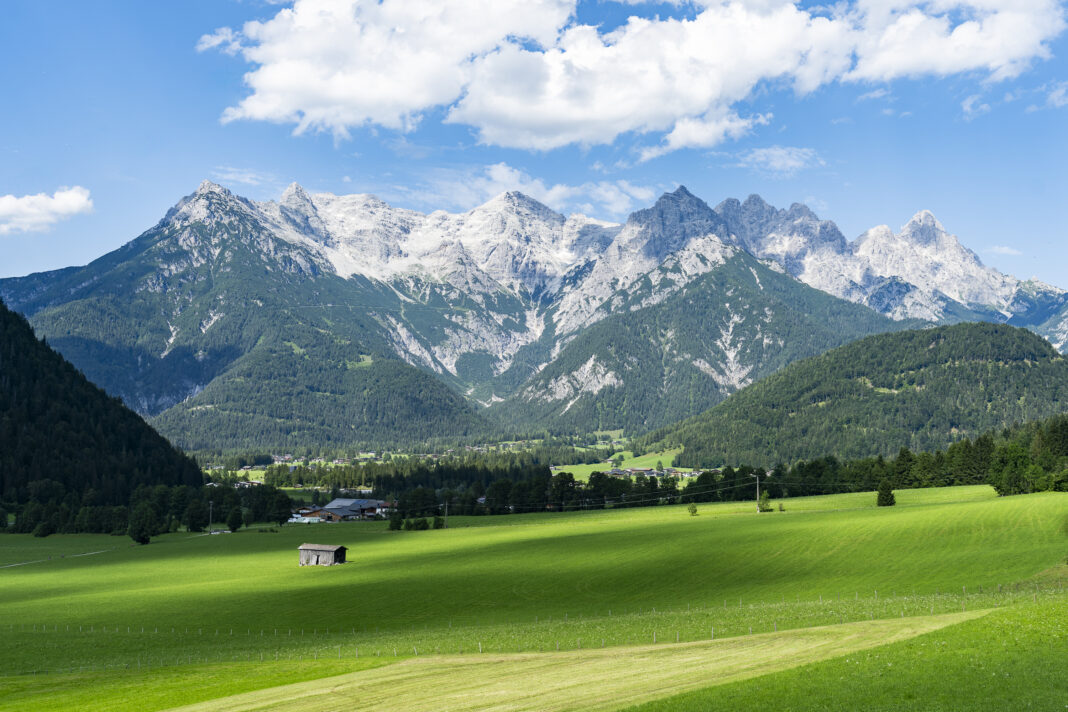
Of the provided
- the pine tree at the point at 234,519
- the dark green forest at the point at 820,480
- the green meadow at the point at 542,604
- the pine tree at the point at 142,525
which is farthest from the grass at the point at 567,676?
the pine tree at the point at 234,519

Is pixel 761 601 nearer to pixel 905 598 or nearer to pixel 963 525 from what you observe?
pixel 905 598

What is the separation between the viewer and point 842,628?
45.5m

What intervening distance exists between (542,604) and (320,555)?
169ft

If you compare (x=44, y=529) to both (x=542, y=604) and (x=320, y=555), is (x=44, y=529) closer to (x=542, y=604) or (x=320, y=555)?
(x=320, y=555)

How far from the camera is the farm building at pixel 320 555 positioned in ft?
383

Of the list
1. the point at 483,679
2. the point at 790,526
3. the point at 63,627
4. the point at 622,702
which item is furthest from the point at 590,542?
the point at 622,702

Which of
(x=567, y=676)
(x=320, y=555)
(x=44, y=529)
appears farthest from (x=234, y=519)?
(x=567, y=676)

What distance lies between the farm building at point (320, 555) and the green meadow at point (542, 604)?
3.21m

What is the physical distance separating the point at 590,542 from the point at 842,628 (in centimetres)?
7033

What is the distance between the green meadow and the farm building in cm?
321

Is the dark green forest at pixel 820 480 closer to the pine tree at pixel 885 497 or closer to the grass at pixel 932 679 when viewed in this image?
the pine tree at pixel 885 497

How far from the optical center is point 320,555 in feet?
385

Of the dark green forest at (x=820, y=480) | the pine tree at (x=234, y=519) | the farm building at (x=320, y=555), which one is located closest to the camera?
the farm building at (x=320, y=555)

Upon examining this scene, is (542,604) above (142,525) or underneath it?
above
